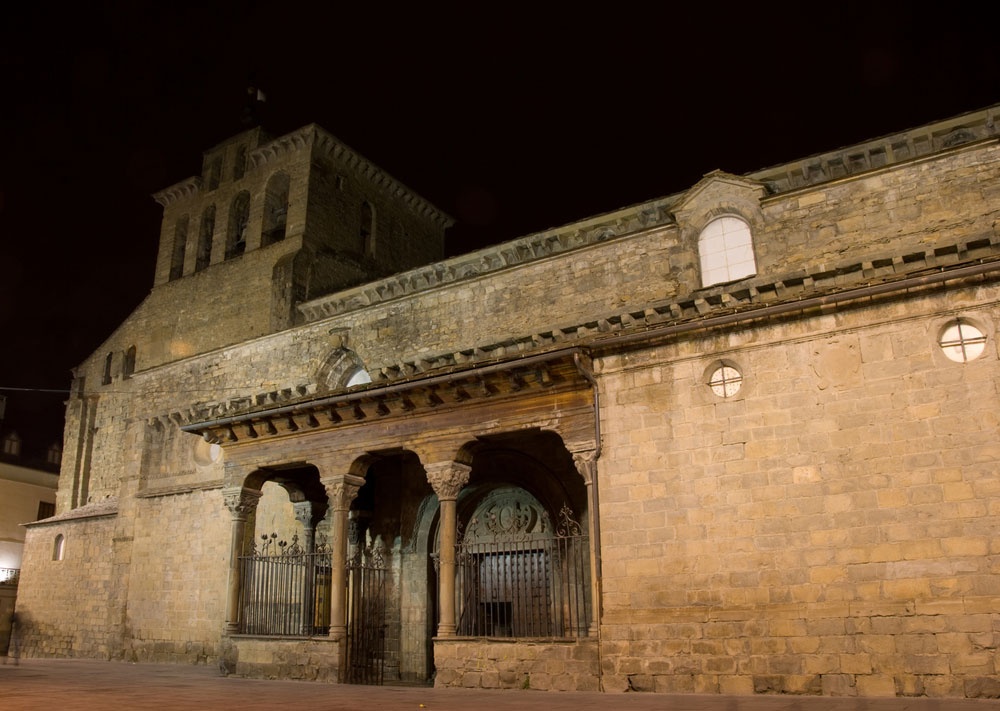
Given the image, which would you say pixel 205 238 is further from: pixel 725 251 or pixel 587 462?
pixel 587 462

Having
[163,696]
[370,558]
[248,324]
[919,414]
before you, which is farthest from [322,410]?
[248,324]

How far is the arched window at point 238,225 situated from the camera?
28.6 meters

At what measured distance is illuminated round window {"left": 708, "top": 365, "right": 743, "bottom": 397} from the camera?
1004 cm

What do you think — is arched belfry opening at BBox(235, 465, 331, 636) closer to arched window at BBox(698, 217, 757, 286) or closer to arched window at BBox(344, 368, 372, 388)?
arched window at BBox(344, 368, 372, 388)

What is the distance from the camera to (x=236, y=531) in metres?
14.9

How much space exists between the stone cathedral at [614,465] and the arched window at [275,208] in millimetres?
2361

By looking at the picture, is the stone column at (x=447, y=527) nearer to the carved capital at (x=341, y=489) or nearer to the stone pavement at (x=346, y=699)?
the stone pavement at (x=346, y=699)

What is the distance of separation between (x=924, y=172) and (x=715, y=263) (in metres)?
3.76

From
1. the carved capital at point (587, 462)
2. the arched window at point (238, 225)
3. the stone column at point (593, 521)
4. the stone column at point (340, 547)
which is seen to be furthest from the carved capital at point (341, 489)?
the arched window at point (238, 225)

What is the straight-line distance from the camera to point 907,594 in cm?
842

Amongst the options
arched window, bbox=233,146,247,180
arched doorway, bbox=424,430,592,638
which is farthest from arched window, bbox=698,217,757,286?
arched window, bbox=233,146,247,180

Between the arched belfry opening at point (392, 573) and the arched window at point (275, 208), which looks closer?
the arched belfry opening at point (392, 573)

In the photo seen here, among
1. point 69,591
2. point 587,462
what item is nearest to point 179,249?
point 69,591

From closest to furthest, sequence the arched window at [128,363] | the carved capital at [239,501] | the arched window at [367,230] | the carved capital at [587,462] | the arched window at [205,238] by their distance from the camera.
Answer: the carved capital at [587,462], the carved capital at [239,501], the arched window at [367,230], the arched window at [205,238], the arched window at [128,363]
